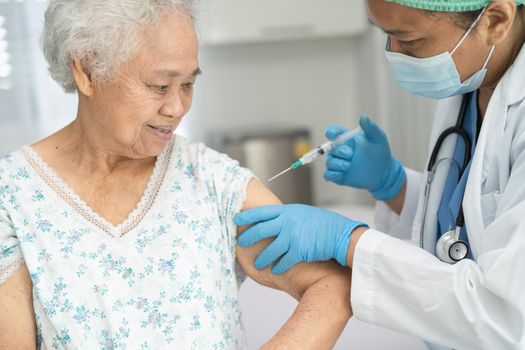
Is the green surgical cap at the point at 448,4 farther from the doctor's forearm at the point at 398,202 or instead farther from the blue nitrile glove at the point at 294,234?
the doctor's forearm at the point at 398,202

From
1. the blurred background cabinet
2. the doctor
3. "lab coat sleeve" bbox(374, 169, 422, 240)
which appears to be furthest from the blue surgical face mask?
the blurred background cabinet

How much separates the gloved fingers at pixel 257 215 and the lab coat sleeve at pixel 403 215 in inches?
24.5

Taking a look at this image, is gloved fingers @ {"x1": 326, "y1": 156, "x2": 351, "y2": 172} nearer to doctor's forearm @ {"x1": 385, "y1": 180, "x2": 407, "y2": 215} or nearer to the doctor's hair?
doctor's forearm @ {"x1": 385, "y1": 180, "x2": 407, "y2": 215}

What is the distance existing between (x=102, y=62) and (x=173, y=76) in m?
0.15

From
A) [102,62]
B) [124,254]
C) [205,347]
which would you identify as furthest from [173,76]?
[205,347]

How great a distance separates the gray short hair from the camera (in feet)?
4.45

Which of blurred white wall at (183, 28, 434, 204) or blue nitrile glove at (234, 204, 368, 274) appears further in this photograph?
blurred white wall at (183, 28, 434, 204)

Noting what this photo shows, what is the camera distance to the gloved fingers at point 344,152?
1919 millimetres

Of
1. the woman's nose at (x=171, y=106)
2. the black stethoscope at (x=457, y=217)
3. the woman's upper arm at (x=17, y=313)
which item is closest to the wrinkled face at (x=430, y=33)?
the black stethoscope at (x=457, y=217)

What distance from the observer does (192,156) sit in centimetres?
159

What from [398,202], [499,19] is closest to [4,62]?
[398,202]

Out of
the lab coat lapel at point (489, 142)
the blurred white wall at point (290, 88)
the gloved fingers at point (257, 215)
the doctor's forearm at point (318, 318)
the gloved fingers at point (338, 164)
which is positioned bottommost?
the blurred white wall at point (290, 88)

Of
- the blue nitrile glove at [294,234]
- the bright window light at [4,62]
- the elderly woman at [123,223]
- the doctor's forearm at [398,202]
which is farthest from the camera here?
the bright window light at [4,62]

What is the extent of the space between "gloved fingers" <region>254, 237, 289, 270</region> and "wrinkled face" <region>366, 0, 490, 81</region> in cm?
50
